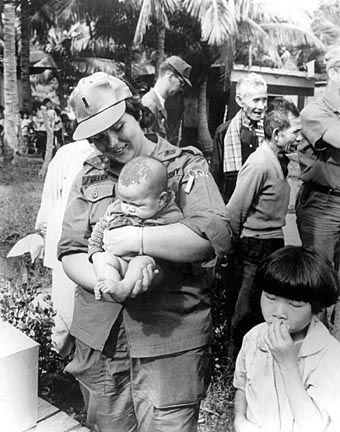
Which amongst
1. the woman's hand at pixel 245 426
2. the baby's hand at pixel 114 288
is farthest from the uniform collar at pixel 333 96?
the woman's hand at pixel 245 426

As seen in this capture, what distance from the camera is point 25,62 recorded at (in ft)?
4.83

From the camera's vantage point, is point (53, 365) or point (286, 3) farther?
point (53, 365)

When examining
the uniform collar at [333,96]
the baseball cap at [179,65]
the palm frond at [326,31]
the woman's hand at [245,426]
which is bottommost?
the woman's hand at [245,426]

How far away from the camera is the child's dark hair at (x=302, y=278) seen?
121 centimetres

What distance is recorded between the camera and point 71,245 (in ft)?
4.17

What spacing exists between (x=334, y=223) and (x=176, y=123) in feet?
1.44

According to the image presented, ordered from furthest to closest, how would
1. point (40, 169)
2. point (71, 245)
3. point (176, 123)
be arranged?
point (40, 169), point (176, 123), point (71, 245)

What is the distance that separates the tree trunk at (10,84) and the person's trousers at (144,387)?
22.4 inches

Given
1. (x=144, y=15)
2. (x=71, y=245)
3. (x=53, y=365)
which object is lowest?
(x=53, y=365)

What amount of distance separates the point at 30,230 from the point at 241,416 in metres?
0.71

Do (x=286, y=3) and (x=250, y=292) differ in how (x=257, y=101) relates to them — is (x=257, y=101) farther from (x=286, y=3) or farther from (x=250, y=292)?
(x=250, y=292)

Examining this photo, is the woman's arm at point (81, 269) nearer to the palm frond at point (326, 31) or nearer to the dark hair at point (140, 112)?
the dark hair at point (140, 112)

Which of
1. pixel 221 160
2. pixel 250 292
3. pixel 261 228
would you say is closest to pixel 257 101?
pixel 221 160

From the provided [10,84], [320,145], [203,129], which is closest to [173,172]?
[203,129]
